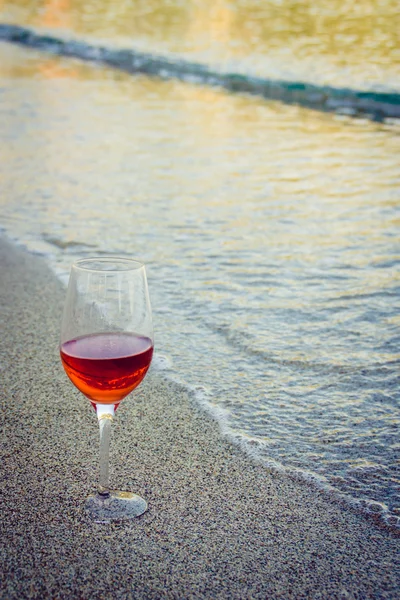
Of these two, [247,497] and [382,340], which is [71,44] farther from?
[247,497]

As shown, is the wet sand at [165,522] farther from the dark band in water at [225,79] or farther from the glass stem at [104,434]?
the dark band in water at [225,79]

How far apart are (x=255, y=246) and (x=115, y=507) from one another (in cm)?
332

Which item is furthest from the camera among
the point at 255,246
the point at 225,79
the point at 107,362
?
the point at 225,79

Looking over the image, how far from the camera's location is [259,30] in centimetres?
2306

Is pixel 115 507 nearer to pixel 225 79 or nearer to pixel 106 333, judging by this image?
pixel 106 333

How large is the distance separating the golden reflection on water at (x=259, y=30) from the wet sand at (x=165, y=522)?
1271 centimetres

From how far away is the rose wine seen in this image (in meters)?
1.78

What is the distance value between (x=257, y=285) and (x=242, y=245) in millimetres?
847

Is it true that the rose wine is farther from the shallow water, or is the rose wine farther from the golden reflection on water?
the golden reflection on water

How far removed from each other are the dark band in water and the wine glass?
1084 cm

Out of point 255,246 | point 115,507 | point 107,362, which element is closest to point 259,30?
point 255,246

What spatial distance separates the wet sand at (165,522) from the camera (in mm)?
1823

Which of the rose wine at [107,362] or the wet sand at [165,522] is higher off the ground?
the rose wine at [107,362]

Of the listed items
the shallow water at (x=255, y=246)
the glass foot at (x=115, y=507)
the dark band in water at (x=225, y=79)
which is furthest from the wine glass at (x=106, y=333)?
the dark band in water at (x=225, y=79)
